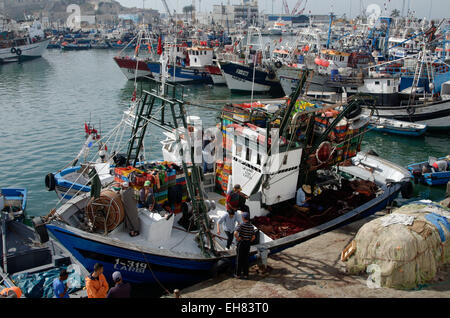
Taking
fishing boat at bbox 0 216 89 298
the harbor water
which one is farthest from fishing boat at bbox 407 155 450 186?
fishing boat at bbox 0 216 89 298

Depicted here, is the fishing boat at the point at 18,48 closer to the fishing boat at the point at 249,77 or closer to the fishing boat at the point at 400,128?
the fishing boat at the point at 249,77

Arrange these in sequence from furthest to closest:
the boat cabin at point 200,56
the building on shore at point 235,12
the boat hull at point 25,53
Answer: the building on shore at point 235,12, the boat hull at point 25,53, the boat cabin at point 200,56

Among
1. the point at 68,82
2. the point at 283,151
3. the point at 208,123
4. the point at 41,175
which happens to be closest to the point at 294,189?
the point at 283,151

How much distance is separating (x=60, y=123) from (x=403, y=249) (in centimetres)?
2636

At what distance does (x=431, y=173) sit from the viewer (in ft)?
57.0

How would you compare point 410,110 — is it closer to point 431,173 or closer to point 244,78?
point 431,173

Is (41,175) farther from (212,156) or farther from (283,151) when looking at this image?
(283,151)

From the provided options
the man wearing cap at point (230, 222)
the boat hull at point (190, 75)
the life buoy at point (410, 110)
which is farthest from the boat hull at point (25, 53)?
the man wearing cap at point (230, 222)

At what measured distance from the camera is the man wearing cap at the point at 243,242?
7.68 meters

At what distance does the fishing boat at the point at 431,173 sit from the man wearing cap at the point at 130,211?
14.2 metres

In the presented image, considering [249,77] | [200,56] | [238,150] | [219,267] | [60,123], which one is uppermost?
[200,56]

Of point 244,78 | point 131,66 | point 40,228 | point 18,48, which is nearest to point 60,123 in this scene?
point 131,66
